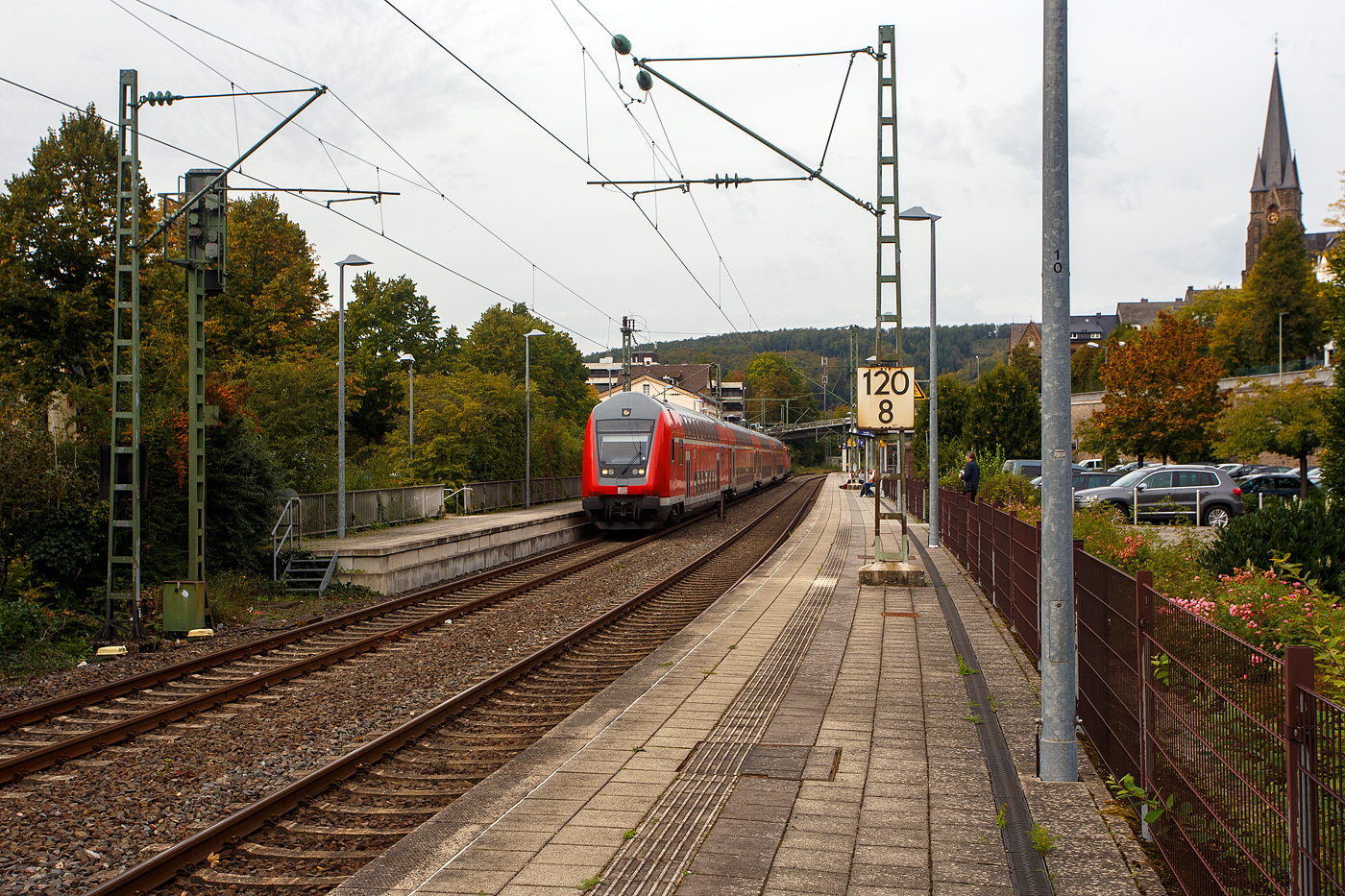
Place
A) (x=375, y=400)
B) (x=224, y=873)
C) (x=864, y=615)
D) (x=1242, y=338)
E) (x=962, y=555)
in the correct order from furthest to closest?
1. (x=1242, y=338)
2. (x=375, y=400)
3. (x=962, y=555)
4. (x=864, y=615)
5. (x=224, y=873)

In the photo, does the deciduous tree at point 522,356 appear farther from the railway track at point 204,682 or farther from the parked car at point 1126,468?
the railway track at point 204,682

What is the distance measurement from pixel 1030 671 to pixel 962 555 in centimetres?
978

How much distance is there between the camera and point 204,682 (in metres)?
9.95

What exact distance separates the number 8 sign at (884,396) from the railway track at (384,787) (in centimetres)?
456

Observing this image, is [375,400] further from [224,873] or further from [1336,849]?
Answer: [1336,849]

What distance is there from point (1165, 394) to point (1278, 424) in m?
7.29

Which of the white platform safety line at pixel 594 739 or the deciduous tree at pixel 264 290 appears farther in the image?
the deciduous tree at pixel 264 290

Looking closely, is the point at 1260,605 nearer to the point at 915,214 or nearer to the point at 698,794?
the point at 698,794

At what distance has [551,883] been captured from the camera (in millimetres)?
4379

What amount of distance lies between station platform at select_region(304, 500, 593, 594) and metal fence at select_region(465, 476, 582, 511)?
7.43ft

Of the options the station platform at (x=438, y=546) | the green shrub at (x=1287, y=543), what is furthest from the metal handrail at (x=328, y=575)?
the green shrub at (x=1287, y=543)

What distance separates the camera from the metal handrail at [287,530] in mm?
17383

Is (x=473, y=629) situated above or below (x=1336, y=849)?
Answer: below

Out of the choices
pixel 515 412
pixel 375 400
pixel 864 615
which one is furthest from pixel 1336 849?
pixel 375 400
